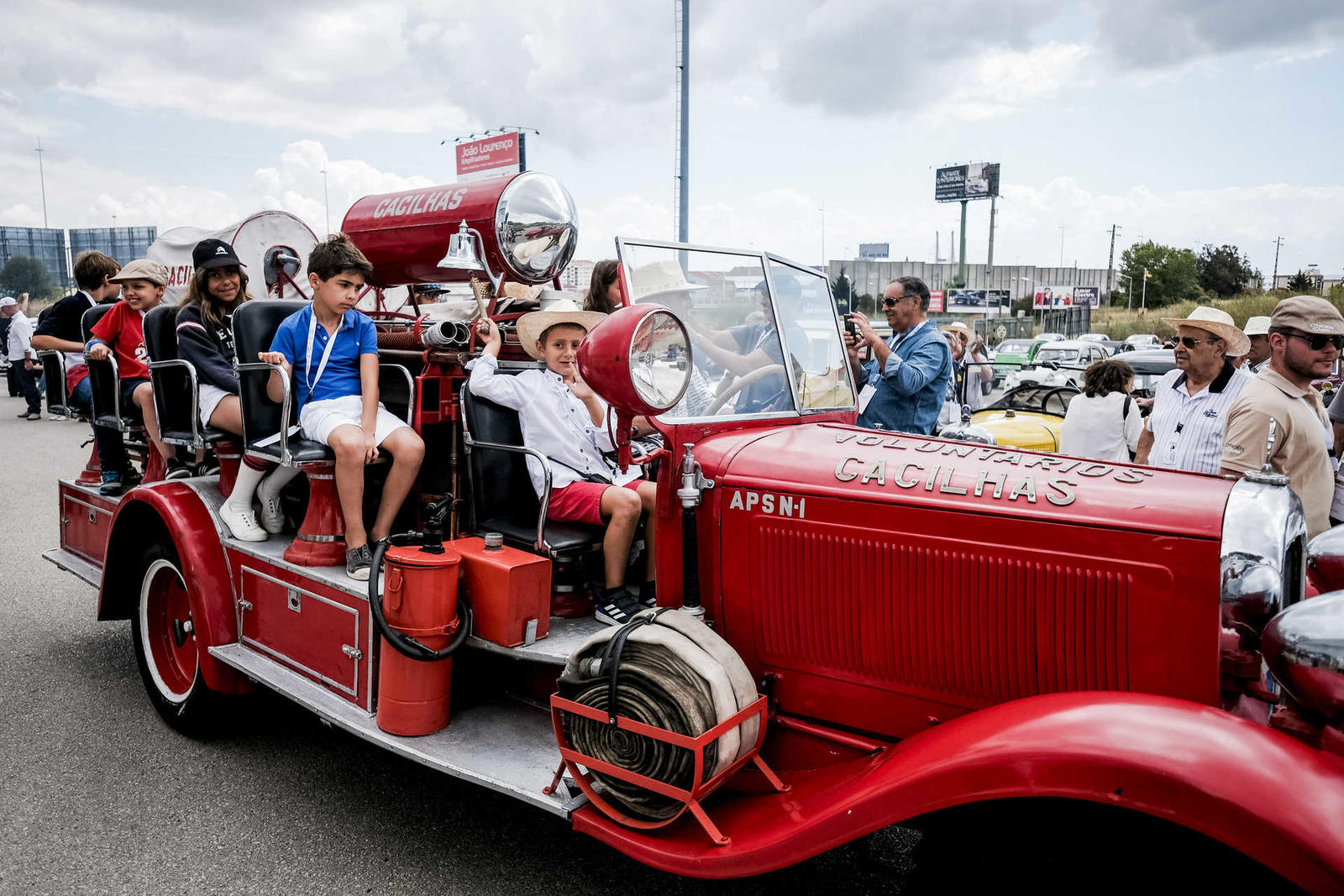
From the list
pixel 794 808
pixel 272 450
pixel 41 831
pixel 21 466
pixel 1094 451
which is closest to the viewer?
pixel 794 808

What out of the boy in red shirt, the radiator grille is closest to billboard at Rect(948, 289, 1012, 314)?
the boy in red shirt

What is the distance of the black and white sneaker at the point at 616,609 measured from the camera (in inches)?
126

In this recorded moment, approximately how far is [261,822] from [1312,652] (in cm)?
337

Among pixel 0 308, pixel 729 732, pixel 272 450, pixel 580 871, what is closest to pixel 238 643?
pixel 272 450

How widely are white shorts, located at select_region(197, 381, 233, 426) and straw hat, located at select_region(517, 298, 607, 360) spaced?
5.00ft

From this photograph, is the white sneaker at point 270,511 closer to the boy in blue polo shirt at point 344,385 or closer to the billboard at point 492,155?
the boy in blue polo shirt at point 344,385

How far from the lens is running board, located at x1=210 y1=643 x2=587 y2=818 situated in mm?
2682

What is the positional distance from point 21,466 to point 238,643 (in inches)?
362

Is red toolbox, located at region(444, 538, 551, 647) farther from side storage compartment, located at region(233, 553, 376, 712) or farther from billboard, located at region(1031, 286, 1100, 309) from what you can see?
billboard, located at region(1031, 286, 1100, 309)

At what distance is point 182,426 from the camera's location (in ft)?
14.9

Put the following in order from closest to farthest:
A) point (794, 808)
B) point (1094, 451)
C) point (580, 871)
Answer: point (794, 808) < point (580, 871) < point (1094, 451)

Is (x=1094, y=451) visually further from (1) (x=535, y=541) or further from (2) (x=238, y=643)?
(2) (x=238, y=643)

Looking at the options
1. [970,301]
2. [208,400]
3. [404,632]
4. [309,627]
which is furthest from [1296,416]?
[970,301]

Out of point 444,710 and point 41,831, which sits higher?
point 444,710
